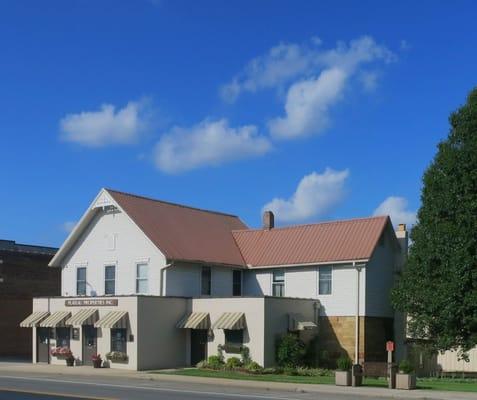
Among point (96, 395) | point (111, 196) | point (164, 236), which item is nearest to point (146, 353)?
point (164, 236)

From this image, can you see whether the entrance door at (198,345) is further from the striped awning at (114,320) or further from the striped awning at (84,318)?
the striped awning at (84,318)

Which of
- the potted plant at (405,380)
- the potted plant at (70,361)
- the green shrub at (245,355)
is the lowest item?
the potted plant at (70,361)

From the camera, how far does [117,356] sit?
1436 inches

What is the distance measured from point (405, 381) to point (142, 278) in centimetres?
1778

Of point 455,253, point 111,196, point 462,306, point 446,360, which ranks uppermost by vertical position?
point 111,196

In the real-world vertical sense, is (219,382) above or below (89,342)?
below

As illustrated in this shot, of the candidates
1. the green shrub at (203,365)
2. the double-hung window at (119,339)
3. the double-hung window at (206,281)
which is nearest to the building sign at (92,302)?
the double-hung window at (119,339)

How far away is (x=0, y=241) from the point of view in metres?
51.5

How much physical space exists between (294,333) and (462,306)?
8.36m

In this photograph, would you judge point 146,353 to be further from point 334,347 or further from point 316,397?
point 316,397

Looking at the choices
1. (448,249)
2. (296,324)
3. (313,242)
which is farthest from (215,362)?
(448,249)

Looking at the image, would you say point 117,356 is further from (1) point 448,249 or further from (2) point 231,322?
(1) point 448,249

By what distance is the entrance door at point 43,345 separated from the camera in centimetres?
4066

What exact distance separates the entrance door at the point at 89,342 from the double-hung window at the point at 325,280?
12123 millimetres
